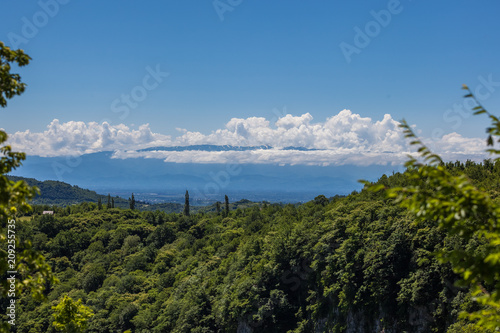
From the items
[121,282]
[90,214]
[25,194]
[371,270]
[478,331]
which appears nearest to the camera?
[25,194]

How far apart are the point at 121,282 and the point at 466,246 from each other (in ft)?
228

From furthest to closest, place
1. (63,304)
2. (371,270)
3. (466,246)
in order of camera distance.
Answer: (371,270)
(466,246)
(63,304)

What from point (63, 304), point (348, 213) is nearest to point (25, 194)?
point (63, 304)

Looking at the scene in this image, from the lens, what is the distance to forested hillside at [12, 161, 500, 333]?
33.2m

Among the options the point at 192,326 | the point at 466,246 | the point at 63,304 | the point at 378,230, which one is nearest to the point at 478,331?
the point at 466,246

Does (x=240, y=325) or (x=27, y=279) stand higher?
(x=27, y=279)

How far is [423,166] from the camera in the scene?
18.7 ft

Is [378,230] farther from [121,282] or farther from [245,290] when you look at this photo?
[121,282]

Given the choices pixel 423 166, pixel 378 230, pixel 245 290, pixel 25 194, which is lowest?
pixel 245 290

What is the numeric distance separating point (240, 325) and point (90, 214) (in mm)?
99988

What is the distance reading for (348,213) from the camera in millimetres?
50719

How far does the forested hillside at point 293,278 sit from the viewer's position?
3319 centimetres

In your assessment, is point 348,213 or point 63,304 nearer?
point 63,304

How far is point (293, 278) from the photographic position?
2076 inches
